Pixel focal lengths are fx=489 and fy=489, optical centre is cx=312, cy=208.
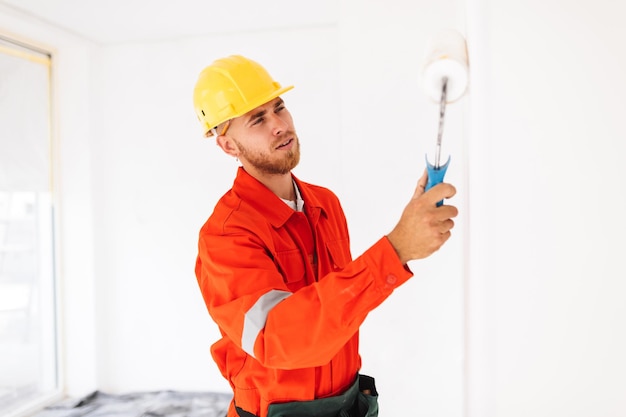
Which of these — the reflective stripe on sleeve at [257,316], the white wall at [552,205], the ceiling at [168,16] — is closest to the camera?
the white wall at [552,205]

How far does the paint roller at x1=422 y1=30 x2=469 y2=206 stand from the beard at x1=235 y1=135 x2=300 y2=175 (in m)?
0.70

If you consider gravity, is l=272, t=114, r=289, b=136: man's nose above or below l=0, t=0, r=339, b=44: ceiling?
below

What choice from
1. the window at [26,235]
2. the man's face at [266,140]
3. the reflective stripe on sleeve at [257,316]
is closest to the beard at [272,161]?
the man's face at [266,140]

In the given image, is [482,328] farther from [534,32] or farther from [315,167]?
[315,167]

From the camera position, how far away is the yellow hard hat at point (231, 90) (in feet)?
4.87

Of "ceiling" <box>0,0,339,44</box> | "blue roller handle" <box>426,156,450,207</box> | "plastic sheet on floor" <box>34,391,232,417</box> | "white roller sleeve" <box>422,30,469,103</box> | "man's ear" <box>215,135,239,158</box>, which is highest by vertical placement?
"ceiling" <box>0,0,339,44</box>

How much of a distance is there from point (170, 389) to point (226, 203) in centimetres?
256

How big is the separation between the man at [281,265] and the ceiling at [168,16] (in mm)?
1447

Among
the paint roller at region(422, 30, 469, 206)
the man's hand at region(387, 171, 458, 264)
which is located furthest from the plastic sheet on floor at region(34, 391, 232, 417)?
the paint roller at region(422, 30, 469, 206)

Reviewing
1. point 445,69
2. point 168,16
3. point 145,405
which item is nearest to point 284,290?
point 445,69

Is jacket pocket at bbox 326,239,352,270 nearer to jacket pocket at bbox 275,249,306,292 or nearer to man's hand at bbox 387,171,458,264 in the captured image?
jacket pocket at bbox 275,249,306,292

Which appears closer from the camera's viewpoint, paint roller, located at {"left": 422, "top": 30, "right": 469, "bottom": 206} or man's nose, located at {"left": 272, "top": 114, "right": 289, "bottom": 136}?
paint roller, located at {"left": 422, "top": 30, "right": 469, "bottom": 206}

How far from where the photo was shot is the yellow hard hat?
1.49m

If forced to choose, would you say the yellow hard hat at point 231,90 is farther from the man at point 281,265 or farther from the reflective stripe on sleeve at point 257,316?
the reflective stripe on sleeve at point 257,316
